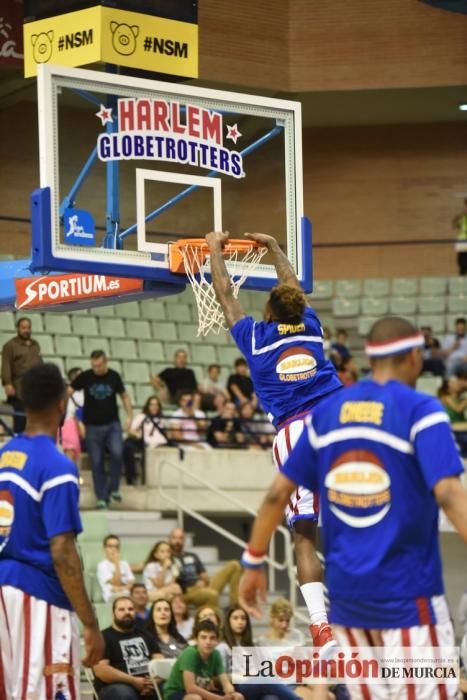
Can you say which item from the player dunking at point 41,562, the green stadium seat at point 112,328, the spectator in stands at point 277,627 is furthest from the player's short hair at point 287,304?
the green stadium seat at point 112,328

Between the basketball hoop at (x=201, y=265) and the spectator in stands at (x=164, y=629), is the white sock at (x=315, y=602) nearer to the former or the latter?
the basketball hoop at (x=201, y=265)

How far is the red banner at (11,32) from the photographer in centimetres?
2264

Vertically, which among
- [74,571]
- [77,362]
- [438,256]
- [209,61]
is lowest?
[74,571]

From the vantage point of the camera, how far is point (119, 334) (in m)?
24.4

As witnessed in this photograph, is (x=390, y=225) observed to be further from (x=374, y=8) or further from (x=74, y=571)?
(x=74, y=571)

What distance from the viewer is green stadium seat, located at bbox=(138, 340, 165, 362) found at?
952 inches

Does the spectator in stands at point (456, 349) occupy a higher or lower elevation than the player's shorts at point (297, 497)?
higher

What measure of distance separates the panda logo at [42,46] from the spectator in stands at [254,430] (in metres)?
9.09

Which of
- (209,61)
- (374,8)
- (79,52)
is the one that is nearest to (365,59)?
(374,8)

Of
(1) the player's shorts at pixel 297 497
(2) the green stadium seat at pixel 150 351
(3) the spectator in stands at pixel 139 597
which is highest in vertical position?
(2) the green stadium seat at pixel 150 351

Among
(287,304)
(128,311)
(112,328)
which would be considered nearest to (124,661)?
(287,304)

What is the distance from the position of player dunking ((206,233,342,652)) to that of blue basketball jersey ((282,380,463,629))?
314 cm

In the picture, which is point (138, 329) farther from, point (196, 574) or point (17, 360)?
point (196, 574)

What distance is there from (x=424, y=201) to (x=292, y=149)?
55.4 feet
